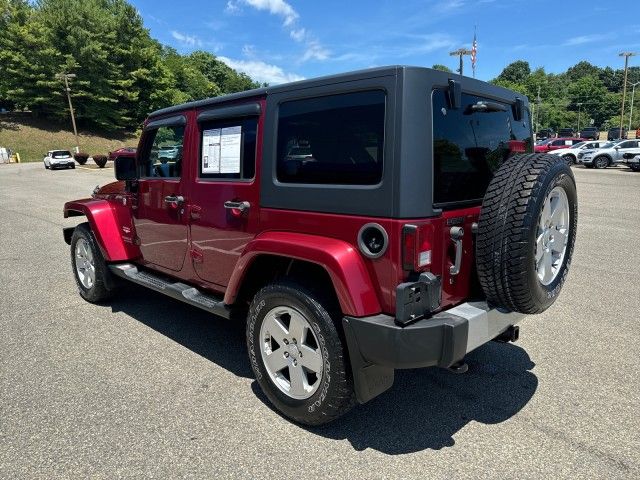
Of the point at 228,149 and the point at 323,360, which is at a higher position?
the point at 228,149

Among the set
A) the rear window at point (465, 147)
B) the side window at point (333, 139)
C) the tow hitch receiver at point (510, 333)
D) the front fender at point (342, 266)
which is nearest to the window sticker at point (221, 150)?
the side window at point (333, 139)

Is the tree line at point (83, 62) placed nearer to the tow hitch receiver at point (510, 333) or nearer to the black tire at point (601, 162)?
the black tire at point (601, 162)

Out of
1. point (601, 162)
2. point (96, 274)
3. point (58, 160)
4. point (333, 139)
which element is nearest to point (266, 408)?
point (333, 139)

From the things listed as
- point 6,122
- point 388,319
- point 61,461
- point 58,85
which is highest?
point 58,85

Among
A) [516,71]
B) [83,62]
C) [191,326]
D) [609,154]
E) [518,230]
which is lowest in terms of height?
[191,326]

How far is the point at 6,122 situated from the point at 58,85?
811 centimetres

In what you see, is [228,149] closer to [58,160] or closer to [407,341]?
[407,341]

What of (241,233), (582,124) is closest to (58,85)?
(241,233)

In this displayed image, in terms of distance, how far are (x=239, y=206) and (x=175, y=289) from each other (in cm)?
110

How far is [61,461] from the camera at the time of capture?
8.01 feet

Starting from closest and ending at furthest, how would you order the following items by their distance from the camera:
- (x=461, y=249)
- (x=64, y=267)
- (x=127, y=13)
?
(x=461, y=249), (x=64, y=267), (x=127, y=13)

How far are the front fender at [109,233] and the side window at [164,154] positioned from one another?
668mm

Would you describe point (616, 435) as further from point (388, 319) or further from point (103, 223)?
point (103, 223)

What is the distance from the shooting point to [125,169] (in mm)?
4211
